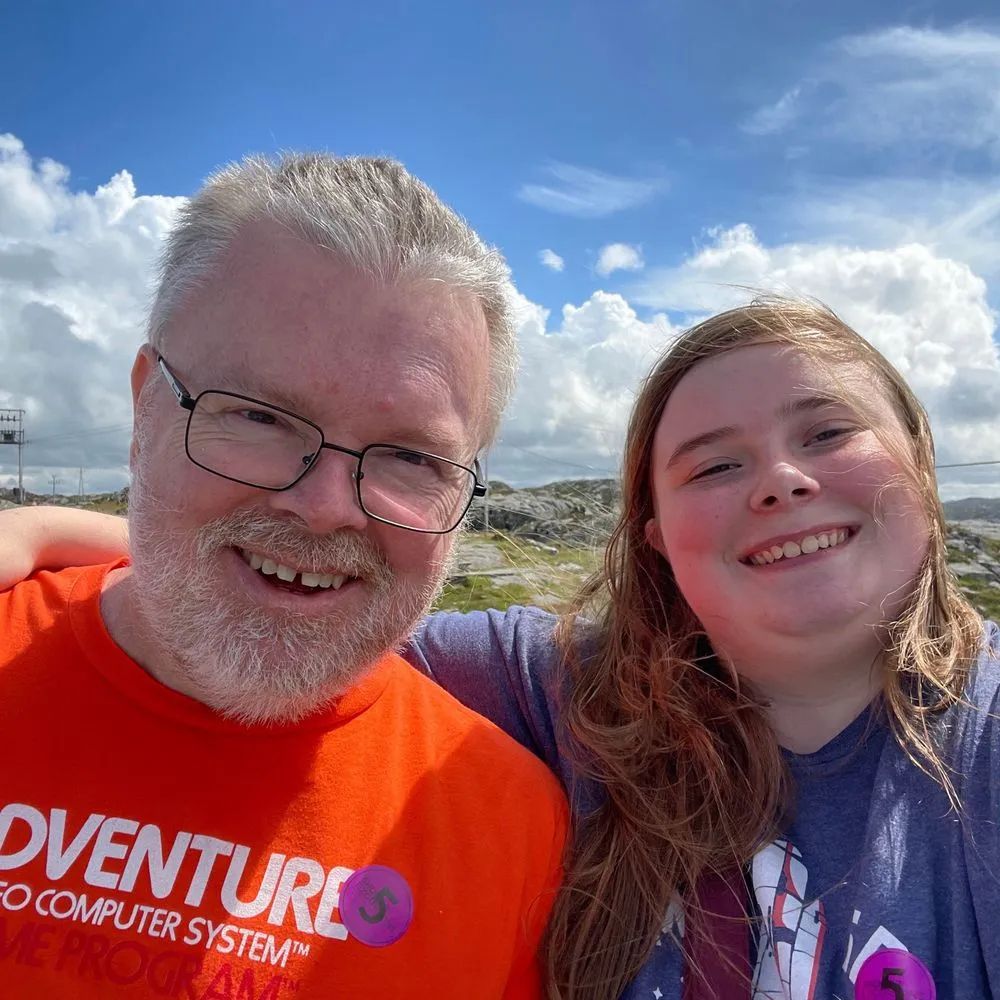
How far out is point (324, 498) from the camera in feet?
5.99

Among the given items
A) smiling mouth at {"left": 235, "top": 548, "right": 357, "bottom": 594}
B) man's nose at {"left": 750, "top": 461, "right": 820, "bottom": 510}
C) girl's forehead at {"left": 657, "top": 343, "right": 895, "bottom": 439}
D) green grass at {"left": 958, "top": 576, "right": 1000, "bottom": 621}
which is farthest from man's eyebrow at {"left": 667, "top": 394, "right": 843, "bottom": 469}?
green grass at {"left": 958, "top": 576, "right": 1000, "bottom": 621}

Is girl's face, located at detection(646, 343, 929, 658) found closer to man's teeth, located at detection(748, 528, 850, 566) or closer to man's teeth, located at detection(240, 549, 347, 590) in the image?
man's teeth, located at detection(748, 528, 850, 566)

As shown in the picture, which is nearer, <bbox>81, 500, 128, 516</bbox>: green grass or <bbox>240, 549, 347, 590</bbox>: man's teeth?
<bbox>240, 549, 347, 590</bbox>: man's teeth

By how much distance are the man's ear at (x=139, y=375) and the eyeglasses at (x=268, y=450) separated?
12cm

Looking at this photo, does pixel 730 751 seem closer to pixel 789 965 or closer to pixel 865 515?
pixel 789 965

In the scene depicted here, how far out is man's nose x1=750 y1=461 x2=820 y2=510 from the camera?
7.45ft

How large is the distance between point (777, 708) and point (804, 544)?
595 millimetres

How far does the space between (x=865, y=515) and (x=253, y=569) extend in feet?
6.05

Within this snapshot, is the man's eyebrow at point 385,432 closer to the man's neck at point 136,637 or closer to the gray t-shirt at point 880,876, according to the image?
the man's neck at point 136,637

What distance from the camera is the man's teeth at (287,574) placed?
73.7 inches

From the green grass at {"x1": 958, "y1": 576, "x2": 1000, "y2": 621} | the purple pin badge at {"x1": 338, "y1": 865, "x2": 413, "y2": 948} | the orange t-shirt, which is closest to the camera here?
the orange t-shirt

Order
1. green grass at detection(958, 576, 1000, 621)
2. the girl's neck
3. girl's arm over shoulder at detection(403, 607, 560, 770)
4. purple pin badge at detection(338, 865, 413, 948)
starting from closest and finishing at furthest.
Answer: purple pin badge at detection(338, 865, 413, 948) → the girl's neck → girl's arm over shoulder at detection(403, 607, 560, 770) → green grass at detection(958, 576, 1000, 621)

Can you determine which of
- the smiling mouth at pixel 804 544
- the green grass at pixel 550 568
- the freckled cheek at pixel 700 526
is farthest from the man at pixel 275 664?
the green grass at pixel 550 568

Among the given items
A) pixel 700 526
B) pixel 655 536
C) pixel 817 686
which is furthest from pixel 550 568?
pixel 817 686
